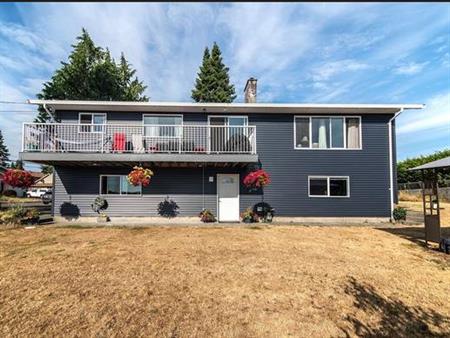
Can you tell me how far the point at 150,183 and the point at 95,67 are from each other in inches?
770

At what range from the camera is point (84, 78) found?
26891 millimetres

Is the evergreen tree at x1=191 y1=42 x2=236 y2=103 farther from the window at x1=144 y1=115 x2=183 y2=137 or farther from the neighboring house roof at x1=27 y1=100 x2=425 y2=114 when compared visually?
the neighboring house roof at x1=27 y1=100 x2=425 y2=114

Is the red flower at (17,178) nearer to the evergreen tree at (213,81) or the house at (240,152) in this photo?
the house at (240,152)

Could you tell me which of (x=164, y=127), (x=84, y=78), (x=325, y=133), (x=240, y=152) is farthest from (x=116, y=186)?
(x=84, y=78)

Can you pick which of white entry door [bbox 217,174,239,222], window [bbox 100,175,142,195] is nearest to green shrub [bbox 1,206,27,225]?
window [bbox 100,175,142,195]

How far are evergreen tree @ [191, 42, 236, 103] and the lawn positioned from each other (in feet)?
97.1

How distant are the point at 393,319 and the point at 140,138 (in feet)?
35.4

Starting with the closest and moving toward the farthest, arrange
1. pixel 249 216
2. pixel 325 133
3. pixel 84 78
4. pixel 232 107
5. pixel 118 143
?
pixel 118 143 < pixel 249 216 < pixel 232 107 < pixel 325 133 < pixel 84 78

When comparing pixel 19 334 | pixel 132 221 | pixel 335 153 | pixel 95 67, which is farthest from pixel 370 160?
pixel 95 67

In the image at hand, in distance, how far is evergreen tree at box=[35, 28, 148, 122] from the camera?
86.4 ft

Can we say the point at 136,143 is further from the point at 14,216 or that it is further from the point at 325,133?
the point at 325,133

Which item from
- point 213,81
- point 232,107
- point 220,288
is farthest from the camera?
point 213,81

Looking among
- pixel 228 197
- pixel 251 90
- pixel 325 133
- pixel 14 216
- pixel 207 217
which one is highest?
pixel 251 90

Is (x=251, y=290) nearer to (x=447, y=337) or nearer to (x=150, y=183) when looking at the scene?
(x=447, y=337)
